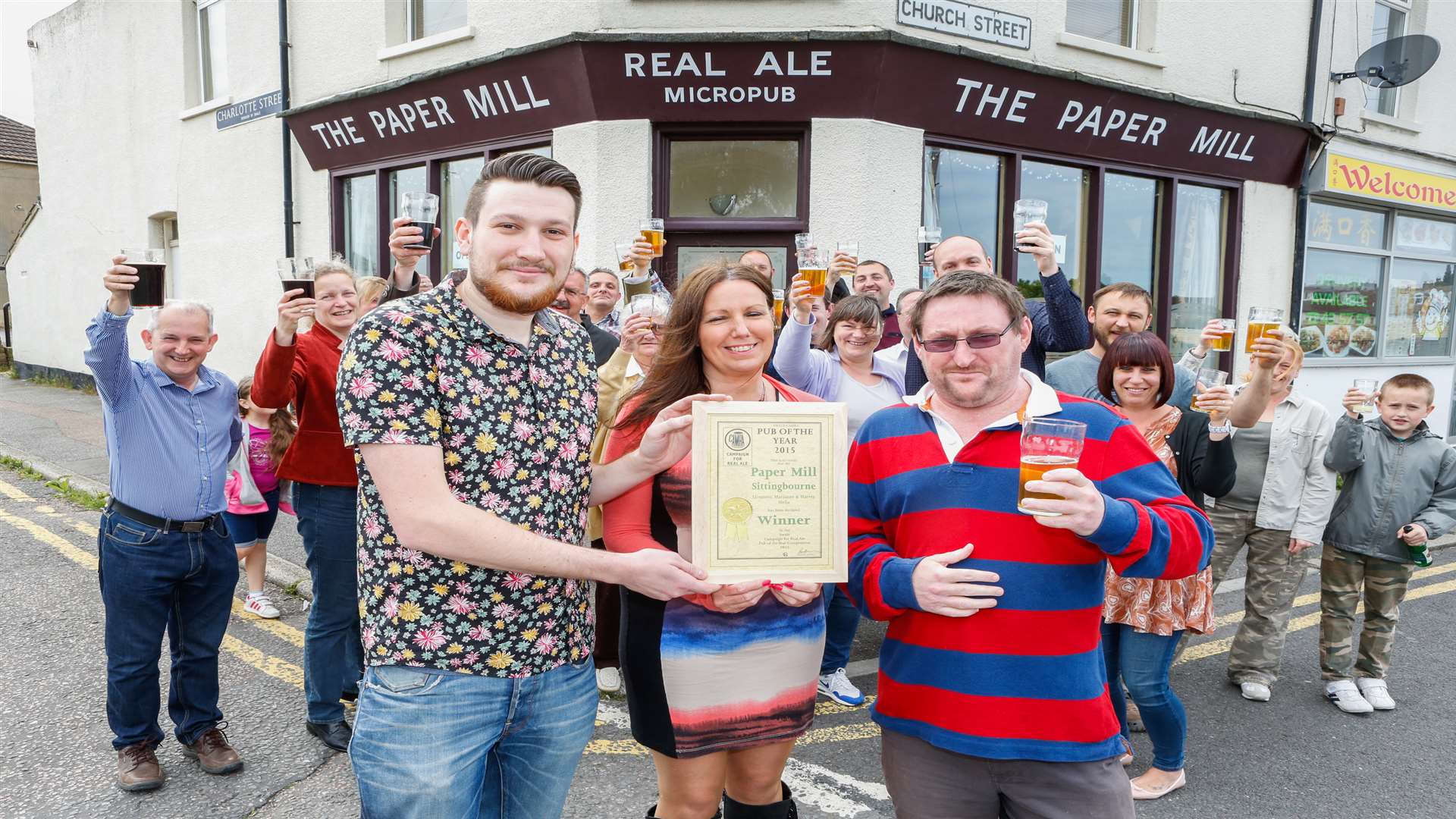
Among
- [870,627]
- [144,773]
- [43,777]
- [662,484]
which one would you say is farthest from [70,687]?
[870,627]

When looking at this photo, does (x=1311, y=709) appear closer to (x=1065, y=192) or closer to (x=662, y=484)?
(x=662, y=484)

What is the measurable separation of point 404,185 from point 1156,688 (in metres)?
8.66

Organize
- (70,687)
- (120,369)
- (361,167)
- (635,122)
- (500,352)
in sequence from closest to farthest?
(500,352) → (120,369) → (70,687) → (635,122) → (361,167)

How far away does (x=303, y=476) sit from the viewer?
363 centimetres

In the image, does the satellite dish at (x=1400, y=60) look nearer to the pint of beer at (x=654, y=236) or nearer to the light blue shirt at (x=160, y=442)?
the pint of beer at (x=654, y=236)

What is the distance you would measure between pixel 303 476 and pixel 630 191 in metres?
4.41

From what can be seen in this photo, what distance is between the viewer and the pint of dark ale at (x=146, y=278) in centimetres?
304

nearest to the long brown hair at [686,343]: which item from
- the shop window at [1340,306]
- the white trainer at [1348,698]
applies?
the white trainer at [1348,698]

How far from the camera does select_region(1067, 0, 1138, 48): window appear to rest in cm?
834

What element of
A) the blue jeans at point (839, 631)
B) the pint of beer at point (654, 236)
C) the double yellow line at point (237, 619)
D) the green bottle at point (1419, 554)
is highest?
the pint of beer at point (654, 236)

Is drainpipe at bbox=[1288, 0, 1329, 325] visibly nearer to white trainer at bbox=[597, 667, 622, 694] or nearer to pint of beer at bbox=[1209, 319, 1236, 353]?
pint of beer at bbox=[1209, 319, 1236, 353]

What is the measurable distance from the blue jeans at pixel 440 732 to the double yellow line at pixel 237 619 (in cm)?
282

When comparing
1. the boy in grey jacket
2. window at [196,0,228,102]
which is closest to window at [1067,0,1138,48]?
the boy in grey jacket

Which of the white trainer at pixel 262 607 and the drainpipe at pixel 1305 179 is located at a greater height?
the drainpipe at pixel 1305 179
